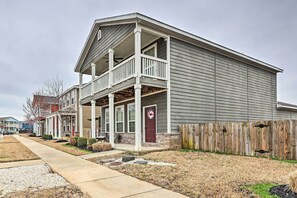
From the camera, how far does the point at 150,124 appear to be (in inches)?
508

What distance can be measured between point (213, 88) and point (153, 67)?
14.9 feet

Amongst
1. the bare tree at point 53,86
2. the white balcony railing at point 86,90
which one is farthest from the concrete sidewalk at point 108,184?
the bare tree at point 53,86

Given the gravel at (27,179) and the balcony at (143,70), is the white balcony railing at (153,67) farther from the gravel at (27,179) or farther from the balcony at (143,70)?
the gravel at (27,179)

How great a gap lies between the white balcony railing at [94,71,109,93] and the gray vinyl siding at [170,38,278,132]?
175 inches

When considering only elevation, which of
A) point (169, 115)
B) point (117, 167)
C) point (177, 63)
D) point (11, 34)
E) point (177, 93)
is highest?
point (11, 34)

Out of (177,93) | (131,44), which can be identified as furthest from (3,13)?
(177,93)

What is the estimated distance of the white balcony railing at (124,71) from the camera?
11.0m

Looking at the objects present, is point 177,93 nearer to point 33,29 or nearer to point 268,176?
point 268,176

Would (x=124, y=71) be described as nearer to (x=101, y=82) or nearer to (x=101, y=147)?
(x=101, y=82)

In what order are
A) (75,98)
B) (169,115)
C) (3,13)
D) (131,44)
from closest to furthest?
1. (169,115)
2. (131,44)
3. (3,13)
4. (75,98)

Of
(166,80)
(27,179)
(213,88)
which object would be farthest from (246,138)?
(27,179)

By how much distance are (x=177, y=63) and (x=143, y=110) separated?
3.66 metres

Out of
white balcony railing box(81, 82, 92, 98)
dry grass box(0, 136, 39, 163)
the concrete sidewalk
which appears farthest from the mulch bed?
white balcony railing box(81, 82, 92, 98)

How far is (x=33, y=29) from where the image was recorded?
711 inches
